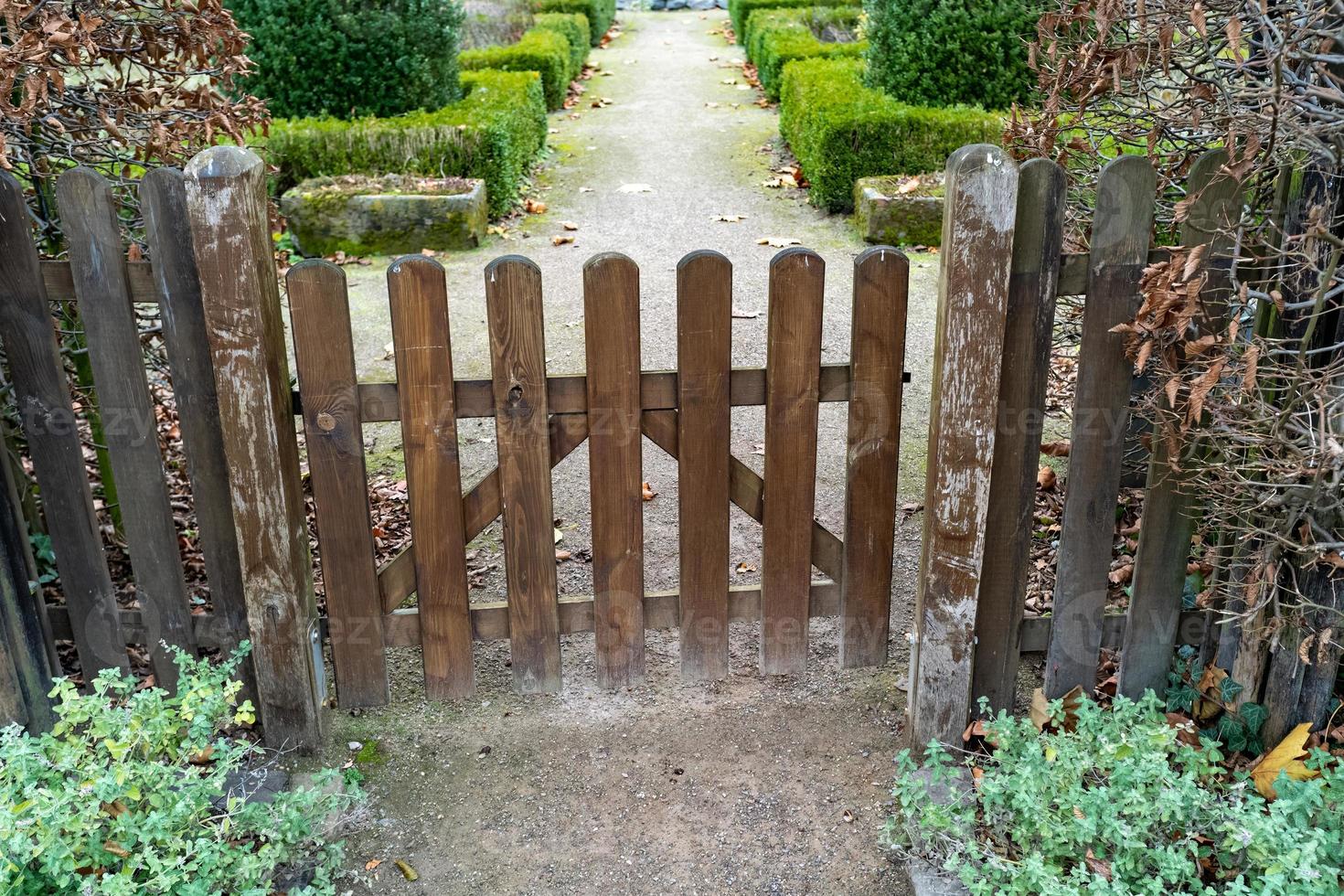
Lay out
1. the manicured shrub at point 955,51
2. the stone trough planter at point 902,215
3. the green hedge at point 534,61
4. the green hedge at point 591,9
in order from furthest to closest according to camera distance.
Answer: the green hedge at point 591,9, the green hedge at point 534,61, the manicured shrub at point 955,51, the stone trough planter at point 902,215

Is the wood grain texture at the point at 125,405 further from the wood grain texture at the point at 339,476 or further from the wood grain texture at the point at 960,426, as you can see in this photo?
the wood grain texture at the point at 960,426

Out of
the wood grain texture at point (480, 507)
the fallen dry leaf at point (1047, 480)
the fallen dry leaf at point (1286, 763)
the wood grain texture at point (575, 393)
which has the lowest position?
the fallen dry leaf at point (1047, 480)

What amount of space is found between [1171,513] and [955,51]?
7009mm

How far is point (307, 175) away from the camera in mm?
8375

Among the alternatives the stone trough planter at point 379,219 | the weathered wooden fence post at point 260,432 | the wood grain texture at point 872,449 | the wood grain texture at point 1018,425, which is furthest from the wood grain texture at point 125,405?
the stone trough planter at point 379,219

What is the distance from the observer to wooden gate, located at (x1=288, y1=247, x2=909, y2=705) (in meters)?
2.80

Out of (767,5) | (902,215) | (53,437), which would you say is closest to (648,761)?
(53,437)

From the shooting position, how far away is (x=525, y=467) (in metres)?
2.99

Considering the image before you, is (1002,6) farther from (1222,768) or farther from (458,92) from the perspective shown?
(1222,768)

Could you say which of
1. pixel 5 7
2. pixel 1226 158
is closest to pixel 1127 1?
pixel 1226 158

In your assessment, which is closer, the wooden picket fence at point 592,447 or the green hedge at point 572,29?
the wooden picket fence at point 592,447

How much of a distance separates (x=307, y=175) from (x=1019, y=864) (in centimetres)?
747

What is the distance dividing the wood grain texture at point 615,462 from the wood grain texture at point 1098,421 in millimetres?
1122

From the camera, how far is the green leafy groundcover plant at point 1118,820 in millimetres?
2355
